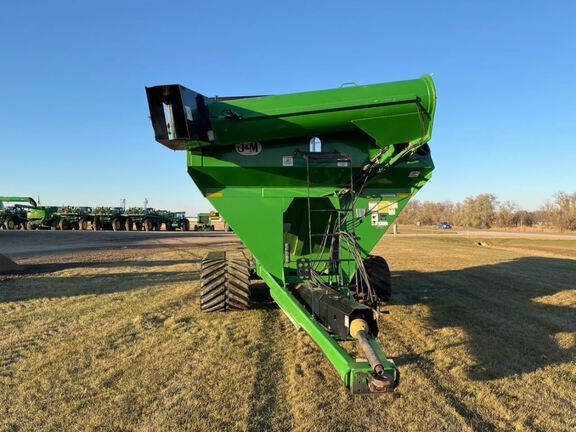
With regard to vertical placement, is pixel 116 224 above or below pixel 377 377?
above

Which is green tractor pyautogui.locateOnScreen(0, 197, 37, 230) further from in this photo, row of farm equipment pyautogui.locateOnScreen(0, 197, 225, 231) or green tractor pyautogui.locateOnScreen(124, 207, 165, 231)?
green tractor pyautogui.locateOnScreen(124, 207, 165, 231)

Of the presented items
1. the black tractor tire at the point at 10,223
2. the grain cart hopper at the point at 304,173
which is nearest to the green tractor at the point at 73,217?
the black tractor tire at the point at 10,223

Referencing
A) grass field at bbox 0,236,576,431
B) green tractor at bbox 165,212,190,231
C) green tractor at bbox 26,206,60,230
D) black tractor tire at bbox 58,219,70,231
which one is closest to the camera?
grass field at bbox 0,236,576,431

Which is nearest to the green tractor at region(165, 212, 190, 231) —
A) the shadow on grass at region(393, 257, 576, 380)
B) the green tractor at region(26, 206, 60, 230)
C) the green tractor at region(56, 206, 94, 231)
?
the green tractor at region(56, 206, 94, 231)

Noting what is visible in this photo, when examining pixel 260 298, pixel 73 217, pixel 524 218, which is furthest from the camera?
pixel 524 218

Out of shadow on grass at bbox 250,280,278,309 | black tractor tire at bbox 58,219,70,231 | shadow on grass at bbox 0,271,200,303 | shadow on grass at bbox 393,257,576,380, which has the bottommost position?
shadow on grass at bbox 393,257,576,380

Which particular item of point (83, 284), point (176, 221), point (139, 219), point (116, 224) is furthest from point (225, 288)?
point (176, 221)

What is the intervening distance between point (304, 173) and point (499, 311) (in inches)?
161

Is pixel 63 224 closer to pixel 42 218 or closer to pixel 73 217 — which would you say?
pixel 73 217

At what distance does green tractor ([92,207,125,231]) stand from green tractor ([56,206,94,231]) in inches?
22.3

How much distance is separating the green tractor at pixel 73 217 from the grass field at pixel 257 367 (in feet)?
105

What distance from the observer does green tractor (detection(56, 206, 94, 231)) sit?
36.3 meters

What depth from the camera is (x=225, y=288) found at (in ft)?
20.7

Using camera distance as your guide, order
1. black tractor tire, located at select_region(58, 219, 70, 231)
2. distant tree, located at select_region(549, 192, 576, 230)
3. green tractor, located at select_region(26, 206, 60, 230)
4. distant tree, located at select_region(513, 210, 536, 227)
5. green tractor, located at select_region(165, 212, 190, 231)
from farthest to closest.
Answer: distant tree, located at select_region(513, 210, 536, 227) < distant tree, located at select_region(549, 192, 576, 230) < green tractor, located at select_region(165, 212, 190, 231) < black tractor tire, located at select_region(58, 219, 70, 231) < green tractor, located at select_region(26, 206, 60, 230)
